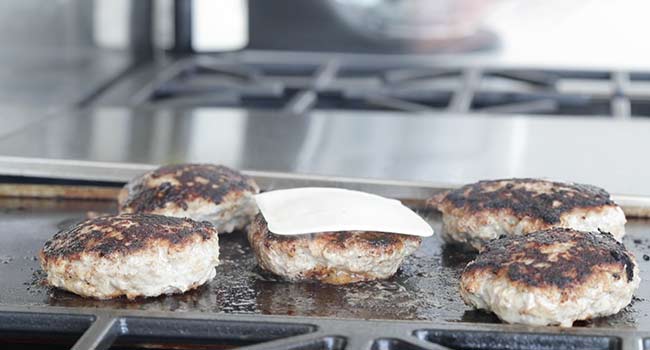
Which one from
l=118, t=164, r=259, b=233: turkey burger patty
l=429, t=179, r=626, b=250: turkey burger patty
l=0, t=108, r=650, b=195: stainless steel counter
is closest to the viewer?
l=429, t=179, r=626, b=250: turkey burger patty

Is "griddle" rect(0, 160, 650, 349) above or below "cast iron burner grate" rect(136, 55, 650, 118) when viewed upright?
below

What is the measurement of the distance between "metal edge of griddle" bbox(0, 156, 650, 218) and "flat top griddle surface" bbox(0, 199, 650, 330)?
0.14m

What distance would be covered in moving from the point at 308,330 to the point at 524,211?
48cm

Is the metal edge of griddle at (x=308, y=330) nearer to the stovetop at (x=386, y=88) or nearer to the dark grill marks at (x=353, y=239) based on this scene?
the dark grill marks at (x=353, y=239)

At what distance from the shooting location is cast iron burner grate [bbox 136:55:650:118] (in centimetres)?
301

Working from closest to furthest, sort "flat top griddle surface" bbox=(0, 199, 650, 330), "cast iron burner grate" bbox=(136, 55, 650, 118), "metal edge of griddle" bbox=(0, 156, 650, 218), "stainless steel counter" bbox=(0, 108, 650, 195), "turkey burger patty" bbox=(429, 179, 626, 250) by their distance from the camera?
"flat top griddle surface" bbox=(0, 199, 650, 330), "turkey burger patty" bbox=(429, 179, 626, 250), "metal edge of griddle" bbox=(0, 156, 650, 218), "stainless steel counter" bbox=(0, 108, 650, 195), "cast iron burner grate" bbox=(136, 55, 650, 118)

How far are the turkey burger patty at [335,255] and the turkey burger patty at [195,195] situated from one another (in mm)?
203

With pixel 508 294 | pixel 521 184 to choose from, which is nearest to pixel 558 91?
pixel 521 184

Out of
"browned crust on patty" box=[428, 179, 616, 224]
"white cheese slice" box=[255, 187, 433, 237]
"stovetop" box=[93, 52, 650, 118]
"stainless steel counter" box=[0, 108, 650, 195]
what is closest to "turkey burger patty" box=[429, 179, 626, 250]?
"browned crust on patty" box=[428, 179, 616, 224]

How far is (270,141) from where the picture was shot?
97.5 inches

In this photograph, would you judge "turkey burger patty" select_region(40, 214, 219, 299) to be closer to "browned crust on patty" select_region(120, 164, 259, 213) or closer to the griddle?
the griddle

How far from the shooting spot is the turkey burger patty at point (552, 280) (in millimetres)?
1386

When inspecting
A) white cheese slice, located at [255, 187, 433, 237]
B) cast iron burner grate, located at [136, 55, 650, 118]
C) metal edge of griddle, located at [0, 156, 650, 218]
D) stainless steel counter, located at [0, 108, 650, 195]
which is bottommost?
white cheese slice, located at [255, 187, 433, 237]

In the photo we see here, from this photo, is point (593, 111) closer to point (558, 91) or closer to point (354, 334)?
point (558, 91)
